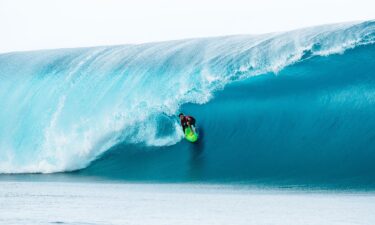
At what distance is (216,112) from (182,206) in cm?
517

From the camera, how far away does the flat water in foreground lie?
6.58 m

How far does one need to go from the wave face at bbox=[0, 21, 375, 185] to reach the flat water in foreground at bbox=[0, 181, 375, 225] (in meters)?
1.44

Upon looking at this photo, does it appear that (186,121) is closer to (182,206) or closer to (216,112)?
(216,112)

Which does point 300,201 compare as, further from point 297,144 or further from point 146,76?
point 146,76

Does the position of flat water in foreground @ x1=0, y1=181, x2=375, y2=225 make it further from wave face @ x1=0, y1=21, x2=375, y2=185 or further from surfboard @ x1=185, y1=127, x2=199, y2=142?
surfboard @ x1=185, y1=127, x2=199, y2=142

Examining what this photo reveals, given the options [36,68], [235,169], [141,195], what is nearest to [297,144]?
[235,169]

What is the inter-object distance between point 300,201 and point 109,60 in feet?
30.6

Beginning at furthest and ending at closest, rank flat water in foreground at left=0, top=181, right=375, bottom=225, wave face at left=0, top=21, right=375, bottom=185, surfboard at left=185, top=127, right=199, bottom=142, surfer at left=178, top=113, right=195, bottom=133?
1. surfboard at left=185, top=127, right=199, bottom=142
2. surfer at left=178, top=113, right=195, bottom=133
3. wave face at left=0, top=21, right=375, bottom=185
4. flat water in foreground at left=0, top=181, right=375, bottom=225

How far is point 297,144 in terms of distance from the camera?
36.6ft

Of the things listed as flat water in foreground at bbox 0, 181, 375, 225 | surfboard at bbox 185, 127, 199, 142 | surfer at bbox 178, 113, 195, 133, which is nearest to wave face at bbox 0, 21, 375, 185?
surfboard at bbox 185, 127, 199, 142

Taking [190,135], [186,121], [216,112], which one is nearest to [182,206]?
[186,121]

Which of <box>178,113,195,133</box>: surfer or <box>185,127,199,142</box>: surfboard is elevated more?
<box>178,113,195,133</box>: surfer

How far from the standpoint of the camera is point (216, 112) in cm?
1266

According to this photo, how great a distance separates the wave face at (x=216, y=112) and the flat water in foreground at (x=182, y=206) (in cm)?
144
